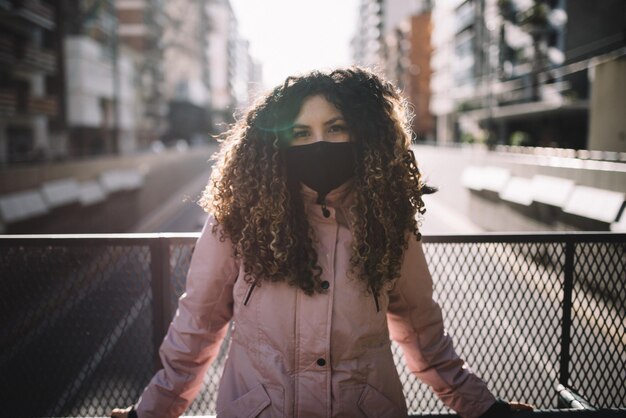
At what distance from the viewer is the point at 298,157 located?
2074mm

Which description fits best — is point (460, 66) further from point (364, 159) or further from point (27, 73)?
point (364, 159)

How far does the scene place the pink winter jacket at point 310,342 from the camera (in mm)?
1979

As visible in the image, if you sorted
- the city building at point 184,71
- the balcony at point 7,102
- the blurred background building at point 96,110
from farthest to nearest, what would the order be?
the city building at point 184,71, the balcony at point 7,102, the blurred background building at point 96,110

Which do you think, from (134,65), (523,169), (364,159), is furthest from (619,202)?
(134,65)

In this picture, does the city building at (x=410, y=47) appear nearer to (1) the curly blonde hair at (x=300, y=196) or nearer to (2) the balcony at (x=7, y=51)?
(2) the balcony at (x=7, y=51)

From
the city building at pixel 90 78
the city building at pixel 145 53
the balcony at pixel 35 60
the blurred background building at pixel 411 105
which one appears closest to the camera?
the blurred background building at pixel 411 105

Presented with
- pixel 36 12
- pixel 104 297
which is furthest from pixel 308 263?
pixel 36 12

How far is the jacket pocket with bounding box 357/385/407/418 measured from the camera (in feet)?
6.53

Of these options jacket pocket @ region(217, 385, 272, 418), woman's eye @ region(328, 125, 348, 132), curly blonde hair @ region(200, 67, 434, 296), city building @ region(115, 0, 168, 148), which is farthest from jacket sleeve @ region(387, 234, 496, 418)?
city building @ region(115, 0, 168, 148)

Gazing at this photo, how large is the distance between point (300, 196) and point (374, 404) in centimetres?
82

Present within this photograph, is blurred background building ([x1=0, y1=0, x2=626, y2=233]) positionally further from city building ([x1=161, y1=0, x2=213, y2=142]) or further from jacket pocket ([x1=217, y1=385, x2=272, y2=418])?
jacket pocket ([x1=217, y1=385, x2=272, y2=418])

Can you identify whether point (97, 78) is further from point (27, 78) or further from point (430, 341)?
point (430, 341)

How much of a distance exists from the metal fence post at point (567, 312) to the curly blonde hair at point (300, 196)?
1.16m

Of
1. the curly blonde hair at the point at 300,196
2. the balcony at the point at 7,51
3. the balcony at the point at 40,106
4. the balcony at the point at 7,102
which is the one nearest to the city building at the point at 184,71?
the balcony at the point at 40,106
